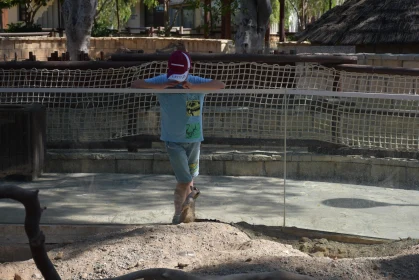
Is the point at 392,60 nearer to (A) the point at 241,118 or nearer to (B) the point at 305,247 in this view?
(A) the point at 241,118

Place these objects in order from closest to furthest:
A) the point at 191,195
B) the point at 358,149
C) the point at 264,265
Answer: the point at 264,265, the point at 191,195, the point at 358,149

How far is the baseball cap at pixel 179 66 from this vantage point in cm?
682

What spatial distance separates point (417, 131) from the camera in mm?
9461

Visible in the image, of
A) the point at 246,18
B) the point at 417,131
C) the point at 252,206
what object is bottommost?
the point at 252,206

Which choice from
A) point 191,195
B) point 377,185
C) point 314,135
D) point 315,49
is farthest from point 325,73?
point 315,49

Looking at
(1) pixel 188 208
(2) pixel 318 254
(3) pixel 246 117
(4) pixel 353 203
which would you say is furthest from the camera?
(3) pixel 246 117

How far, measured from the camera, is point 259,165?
9203 millimetres

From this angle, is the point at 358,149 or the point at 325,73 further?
the point at 325,73

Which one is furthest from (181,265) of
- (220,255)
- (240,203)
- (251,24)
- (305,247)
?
(251,24)

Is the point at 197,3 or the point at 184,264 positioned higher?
the point at 197,3

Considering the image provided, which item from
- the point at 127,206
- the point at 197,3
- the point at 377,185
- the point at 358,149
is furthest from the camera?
the point at 197,3

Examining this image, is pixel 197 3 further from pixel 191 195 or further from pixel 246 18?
pixel 191 195

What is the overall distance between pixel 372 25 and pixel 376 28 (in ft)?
0.60

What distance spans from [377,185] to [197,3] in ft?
28.4
